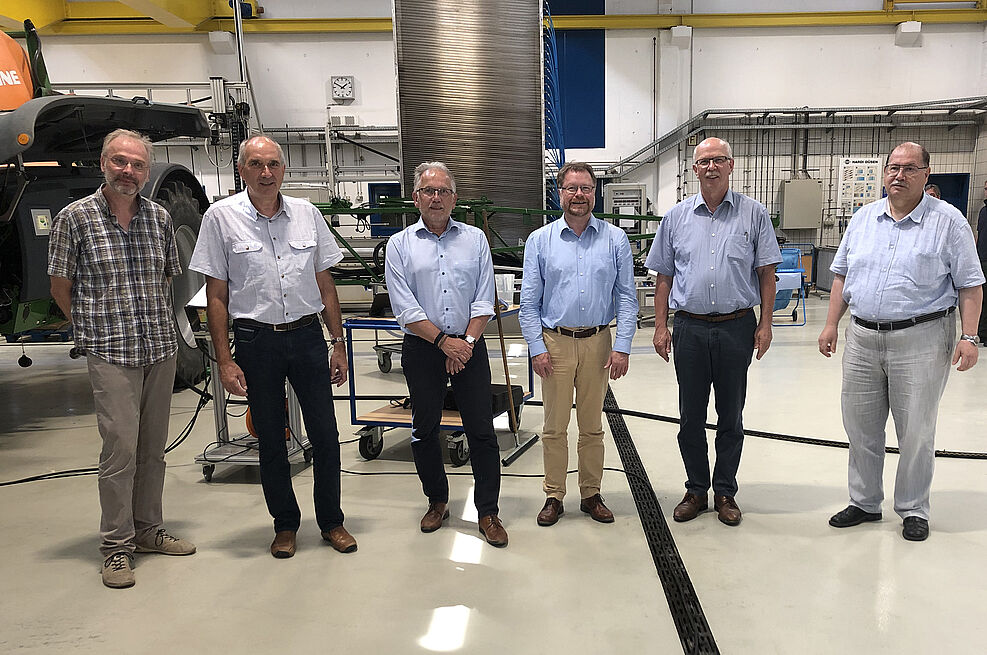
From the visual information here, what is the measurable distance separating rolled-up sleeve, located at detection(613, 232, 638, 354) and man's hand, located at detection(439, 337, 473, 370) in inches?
23.9

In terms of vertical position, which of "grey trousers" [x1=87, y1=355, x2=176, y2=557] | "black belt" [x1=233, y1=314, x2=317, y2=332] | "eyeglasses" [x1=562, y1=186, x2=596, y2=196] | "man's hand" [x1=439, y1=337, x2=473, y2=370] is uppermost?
"eyeglasses" [x1=562, y1=186, x2=596, y2=196]

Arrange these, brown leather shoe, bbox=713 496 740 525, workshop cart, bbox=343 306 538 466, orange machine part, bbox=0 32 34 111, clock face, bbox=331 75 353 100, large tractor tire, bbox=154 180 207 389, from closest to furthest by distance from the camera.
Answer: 1. brown leather shoe, bbox=713 496 740 525
2. workshop cart, bbox=343 306 538 466
3. orange machine part, bbox=0 32 34 111
4. large tractor tire, bbox=154 180 207 389
5. clock face, bbox=331 75 353 100

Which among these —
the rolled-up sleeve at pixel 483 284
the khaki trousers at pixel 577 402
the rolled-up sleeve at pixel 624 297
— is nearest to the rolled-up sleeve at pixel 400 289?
the rolled-up sleeve at pixel 483 284

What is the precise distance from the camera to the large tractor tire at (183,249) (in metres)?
4.48

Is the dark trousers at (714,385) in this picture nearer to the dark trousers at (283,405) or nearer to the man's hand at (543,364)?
the man's hand at (543,364)

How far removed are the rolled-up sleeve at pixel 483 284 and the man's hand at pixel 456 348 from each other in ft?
0.48

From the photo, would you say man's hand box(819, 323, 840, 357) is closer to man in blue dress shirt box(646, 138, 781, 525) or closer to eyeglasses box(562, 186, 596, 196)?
man in blue dress shirt box(646, 138, 781, 525)

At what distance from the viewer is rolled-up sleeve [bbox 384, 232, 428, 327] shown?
2629mm

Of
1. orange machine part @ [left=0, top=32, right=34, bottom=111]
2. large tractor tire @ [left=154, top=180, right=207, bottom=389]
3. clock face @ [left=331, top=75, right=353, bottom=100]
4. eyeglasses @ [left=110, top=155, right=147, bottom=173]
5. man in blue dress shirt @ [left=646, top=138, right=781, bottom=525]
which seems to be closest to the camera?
eyeglasses @ [left=110, top=155, right=147, bottom=173]

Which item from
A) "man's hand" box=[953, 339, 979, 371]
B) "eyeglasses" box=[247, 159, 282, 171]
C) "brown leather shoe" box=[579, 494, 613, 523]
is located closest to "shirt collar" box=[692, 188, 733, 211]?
"man's hand" box=[953, 339, 979, 371]

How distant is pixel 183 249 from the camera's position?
4.58 meters

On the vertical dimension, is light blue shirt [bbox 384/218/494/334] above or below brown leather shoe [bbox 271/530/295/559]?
above

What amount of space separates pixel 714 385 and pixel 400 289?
132cm

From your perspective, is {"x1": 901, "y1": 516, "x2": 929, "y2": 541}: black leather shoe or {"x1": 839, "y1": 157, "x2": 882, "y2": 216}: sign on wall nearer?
{"x1": 901, "y1": 516, "x2": 929, "y2": 541}: black leather shoe
